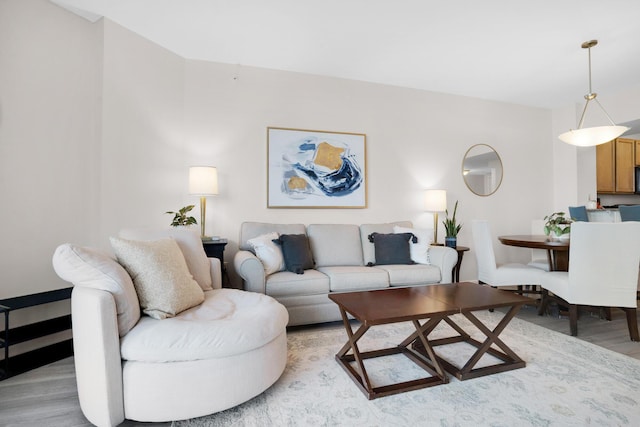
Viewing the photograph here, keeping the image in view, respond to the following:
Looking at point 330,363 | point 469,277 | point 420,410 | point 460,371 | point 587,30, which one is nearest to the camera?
point 420,410

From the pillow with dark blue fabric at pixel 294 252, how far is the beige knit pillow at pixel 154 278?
4.00ft

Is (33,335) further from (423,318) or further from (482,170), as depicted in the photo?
(482,170)

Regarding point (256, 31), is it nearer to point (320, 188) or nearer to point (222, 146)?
point (222, 146)

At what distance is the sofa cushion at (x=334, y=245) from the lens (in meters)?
3.46

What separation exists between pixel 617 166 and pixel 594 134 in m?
3.19

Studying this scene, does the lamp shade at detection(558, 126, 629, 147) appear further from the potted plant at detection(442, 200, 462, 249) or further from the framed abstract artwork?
the framed abstract artwork

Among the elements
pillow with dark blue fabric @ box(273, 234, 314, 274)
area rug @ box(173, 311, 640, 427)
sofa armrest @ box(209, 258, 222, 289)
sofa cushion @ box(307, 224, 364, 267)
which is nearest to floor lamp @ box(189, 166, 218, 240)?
sofa armrest @ box(209, 258, 222, 289)

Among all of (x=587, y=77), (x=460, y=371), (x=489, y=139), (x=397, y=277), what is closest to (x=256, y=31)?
(x=397, y=277)

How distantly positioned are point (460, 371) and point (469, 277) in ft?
9.32

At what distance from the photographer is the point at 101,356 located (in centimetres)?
146

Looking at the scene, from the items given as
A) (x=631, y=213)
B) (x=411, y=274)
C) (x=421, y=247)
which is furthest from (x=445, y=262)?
(x=631, y=213)

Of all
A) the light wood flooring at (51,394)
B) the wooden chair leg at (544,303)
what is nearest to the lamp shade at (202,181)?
the light wood flooring at (51,394)

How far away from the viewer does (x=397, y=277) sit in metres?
3.13

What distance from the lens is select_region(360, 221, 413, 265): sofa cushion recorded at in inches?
141
